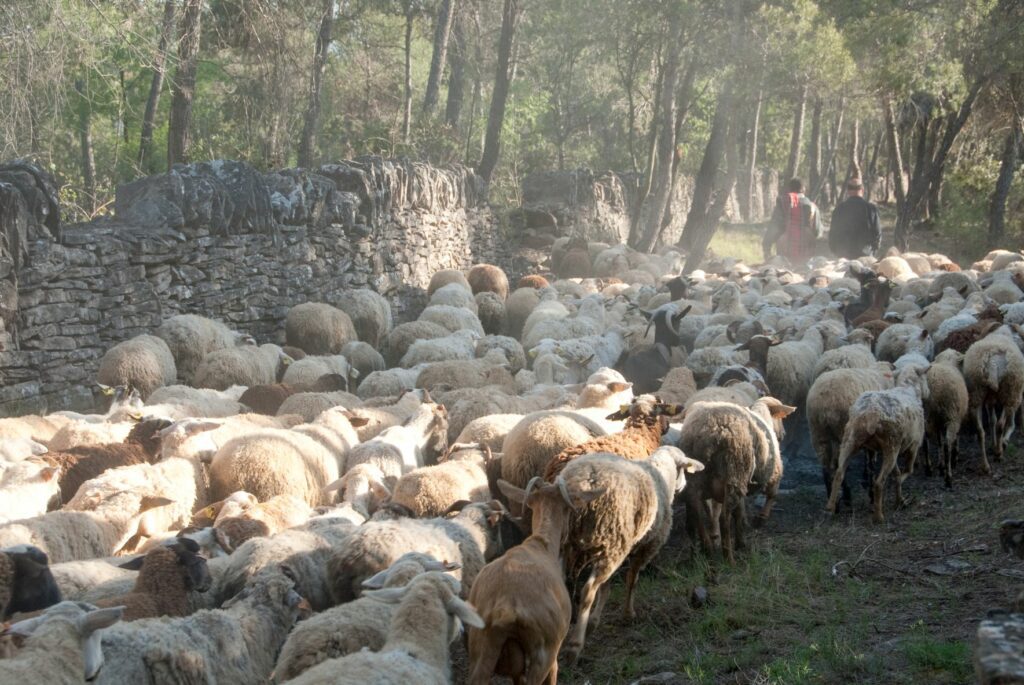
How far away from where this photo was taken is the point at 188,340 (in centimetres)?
1161

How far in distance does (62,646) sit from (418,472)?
3301mm

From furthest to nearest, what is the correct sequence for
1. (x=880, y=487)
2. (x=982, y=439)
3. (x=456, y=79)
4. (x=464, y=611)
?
1. (x=456, y=79)
2. (x=982, y=439)
3. (x=880, y=487)
4. (x=464, y=611)

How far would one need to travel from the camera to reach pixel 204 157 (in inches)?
784

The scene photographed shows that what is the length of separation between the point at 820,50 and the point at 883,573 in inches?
864

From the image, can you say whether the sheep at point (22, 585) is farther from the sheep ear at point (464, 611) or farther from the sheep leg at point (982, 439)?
the sheep leg at point (982, 439)

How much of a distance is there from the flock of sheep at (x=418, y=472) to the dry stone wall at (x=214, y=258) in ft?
1.76

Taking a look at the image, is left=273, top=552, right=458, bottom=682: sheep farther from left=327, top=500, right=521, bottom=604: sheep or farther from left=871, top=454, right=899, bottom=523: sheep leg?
left=871, top=454, right=899, bottom=523: sheep leg

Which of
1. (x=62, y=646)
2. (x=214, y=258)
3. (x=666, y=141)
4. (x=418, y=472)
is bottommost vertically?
(x=418, y=472)

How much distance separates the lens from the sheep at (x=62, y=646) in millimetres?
3820

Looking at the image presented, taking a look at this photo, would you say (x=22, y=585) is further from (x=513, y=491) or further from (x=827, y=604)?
Answer: (x=827, y=604)

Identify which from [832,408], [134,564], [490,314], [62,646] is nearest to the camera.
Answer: [62,646]

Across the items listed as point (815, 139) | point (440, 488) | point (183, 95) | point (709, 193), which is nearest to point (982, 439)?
point (440, 488)

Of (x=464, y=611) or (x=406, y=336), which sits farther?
(x=406, y=336)

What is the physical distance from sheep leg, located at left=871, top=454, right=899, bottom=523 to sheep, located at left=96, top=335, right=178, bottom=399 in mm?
6939
